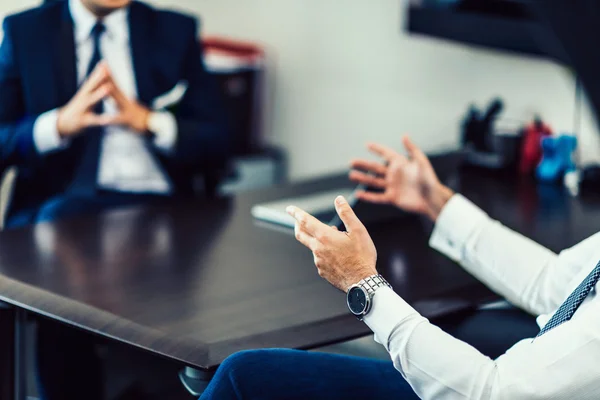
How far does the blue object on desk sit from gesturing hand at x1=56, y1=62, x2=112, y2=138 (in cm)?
126

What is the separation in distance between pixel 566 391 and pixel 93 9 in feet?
5.21

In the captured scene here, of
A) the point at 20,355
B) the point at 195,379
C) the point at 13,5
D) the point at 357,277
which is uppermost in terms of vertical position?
the point at 13,5

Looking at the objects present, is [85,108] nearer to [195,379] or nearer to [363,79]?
[195,379]

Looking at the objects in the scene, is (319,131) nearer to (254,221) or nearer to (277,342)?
(254,221)

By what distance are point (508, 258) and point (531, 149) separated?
3.24 feet

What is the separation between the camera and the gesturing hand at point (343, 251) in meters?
1.44

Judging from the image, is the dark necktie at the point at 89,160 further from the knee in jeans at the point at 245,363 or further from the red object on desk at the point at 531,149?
the red object on desk at the point at 531,149

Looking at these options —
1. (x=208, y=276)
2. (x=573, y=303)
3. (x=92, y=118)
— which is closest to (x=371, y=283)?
(x=573, y=303)

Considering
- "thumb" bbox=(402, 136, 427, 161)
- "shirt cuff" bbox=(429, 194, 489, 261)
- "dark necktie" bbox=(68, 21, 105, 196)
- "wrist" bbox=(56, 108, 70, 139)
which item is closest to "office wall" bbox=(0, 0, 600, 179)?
"thumb" bbox=(402, 136, 427, 161)

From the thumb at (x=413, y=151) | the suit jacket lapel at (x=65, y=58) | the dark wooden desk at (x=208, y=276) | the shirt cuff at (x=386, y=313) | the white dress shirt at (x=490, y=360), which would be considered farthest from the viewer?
the suit jacket lapel at (x=65, y=58)

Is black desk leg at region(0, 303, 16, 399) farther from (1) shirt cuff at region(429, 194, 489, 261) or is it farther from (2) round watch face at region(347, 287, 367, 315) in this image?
(1) shirt cuff at region(429, 194, 489, 261)

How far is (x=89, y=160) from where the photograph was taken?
7.91 feet

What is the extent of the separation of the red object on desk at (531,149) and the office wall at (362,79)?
0.21m

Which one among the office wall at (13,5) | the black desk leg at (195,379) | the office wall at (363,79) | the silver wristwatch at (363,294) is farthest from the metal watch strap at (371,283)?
the office wall at (363,79)
